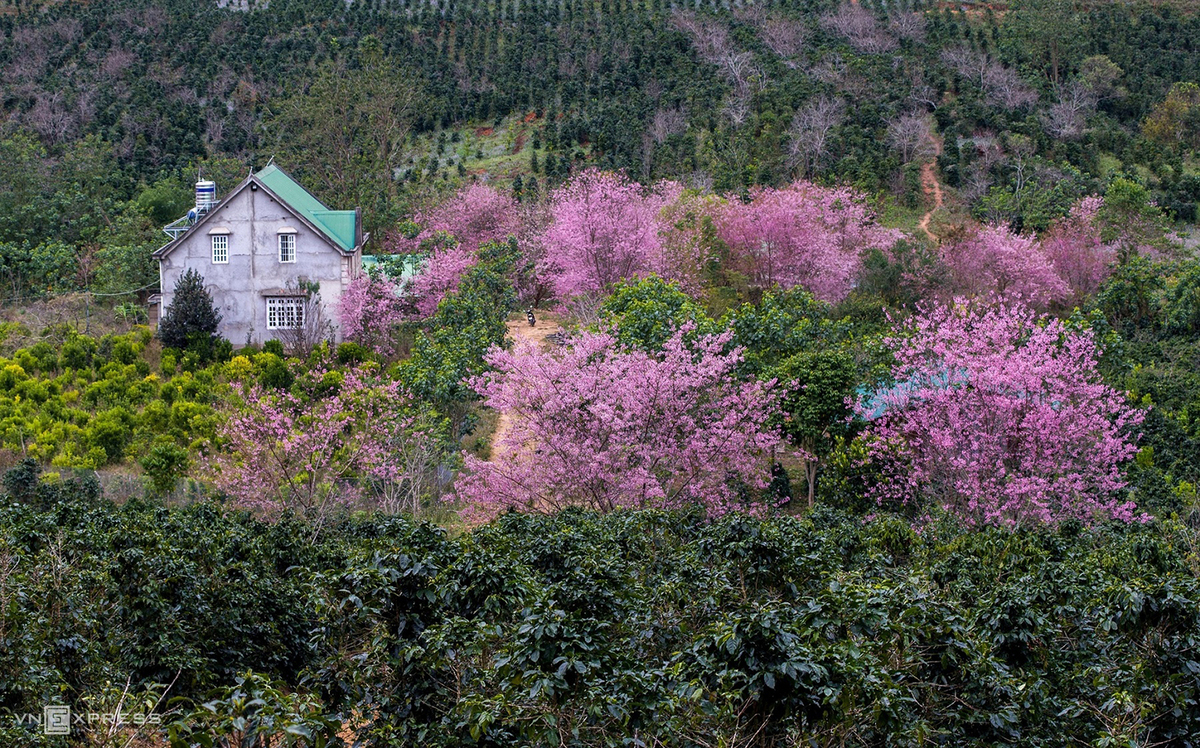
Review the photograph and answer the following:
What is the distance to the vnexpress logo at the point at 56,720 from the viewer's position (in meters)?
7.78

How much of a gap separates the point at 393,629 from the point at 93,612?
9.51ft

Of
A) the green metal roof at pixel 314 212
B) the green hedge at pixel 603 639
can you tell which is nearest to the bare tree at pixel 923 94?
the green metal roof at pixel 314 212

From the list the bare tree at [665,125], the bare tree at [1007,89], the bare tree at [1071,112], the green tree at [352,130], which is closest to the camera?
the green tree at [352,130]

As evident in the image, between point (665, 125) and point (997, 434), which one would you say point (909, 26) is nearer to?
point (665, 125)

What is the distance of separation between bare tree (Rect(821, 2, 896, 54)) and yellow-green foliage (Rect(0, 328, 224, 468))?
1612 inches

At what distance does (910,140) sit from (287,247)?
27.8 meters

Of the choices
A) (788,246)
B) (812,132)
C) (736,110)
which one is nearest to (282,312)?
(788,246)

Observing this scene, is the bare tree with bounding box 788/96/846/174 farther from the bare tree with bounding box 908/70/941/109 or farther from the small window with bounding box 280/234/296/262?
the small window with bounding box 280/234/296/262

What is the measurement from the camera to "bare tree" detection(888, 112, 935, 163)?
47.4 m

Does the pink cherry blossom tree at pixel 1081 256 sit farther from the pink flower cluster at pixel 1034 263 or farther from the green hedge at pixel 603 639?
the green hedge at pixel 603 639

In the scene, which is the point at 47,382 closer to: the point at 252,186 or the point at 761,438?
the point at 252,186

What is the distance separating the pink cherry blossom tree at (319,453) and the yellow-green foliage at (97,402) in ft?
8.73

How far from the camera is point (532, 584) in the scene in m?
9.88

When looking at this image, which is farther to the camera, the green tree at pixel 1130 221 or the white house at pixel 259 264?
the green tree at pixel 1130 221
